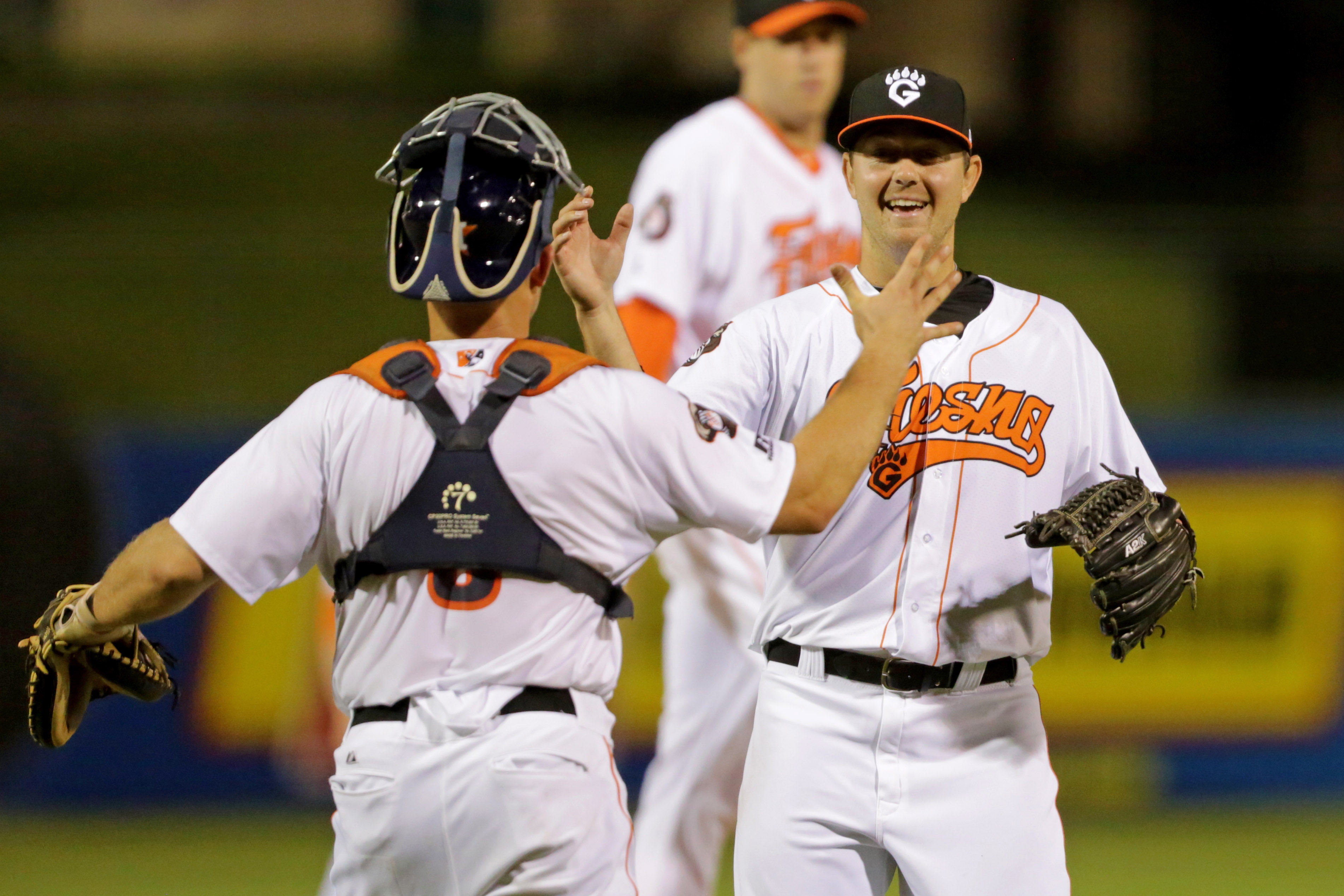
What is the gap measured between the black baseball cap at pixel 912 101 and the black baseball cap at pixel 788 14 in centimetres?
159

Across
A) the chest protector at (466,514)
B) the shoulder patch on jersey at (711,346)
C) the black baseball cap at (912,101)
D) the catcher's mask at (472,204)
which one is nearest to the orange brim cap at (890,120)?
the black baseball cap at (912,101)

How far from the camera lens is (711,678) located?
15.7ft

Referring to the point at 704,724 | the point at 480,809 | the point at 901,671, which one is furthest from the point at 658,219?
the point at 480,809

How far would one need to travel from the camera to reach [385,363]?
279 cm

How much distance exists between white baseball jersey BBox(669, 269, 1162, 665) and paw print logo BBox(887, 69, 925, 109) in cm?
48

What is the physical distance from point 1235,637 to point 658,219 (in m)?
4.71

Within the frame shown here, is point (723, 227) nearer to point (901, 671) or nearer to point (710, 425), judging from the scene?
point (901, 671)

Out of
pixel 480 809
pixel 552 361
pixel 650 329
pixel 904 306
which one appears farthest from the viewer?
pixel 650 329

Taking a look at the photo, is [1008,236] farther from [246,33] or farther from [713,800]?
[713,800]

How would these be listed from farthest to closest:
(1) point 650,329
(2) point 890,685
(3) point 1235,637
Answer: (3) point 1235,637 → (1) point 650,329 → (2) point 890,685

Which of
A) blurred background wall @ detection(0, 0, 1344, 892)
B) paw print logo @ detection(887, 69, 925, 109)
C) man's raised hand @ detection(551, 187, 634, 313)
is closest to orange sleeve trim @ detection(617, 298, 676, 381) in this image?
man's raised hand @ detection(551, 187, 634, 313)

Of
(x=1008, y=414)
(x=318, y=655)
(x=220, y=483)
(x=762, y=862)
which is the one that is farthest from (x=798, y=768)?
(x=318, y=655)

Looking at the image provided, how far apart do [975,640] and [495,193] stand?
1.40 meters

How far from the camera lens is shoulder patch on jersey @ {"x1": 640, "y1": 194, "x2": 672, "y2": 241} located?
4.88 meters
